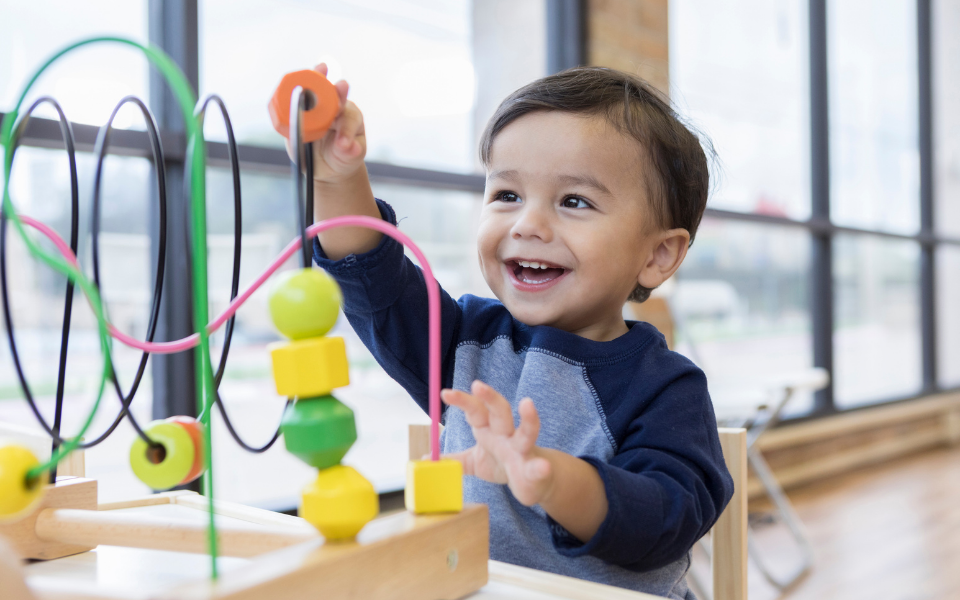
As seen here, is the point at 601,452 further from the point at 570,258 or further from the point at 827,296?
the point at 827,296

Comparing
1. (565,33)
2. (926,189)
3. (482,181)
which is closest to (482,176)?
(482,181)

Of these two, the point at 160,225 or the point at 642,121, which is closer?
the point at 160,225

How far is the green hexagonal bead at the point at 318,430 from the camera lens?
0.38 m

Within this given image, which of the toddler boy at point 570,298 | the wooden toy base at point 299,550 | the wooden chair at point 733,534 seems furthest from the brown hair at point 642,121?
the wooden toy base at point 299,550

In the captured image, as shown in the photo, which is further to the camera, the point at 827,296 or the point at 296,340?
the point at 827,296

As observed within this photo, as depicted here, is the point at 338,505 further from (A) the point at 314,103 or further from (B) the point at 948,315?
(B) the point at 948,315

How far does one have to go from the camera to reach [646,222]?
782 mm

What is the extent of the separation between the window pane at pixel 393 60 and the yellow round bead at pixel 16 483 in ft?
3.88

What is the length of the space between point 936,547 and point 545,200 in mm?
2076

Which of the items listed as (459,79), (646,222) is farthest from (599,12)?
(646,222)

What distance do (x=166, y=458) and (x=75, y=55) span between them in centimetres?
117

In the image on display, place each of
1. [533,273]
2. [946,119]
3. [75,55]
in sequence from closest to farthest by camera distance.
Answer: [533,273]
[75,55]
[946,119]

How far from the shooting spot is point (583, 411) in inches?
27.2

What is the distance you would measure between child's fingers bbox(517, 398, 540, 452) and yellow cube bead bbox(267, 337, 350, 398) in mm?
107
